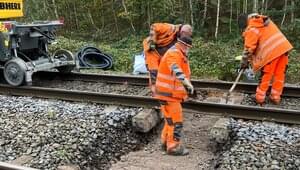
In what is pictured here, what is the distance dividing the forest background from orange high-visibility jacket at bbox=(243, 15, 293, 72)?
2.81 meters

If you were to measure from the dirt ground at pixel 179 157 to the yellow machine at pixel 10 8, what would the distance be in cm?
515

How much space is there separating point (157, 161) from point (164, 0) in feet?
41.4

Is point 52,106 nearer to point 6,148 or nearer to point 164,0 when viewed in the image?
point 6,148

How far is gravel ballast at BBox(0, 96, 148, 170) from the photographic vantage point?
16.9 ft

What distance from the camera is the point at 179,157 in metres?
5.54

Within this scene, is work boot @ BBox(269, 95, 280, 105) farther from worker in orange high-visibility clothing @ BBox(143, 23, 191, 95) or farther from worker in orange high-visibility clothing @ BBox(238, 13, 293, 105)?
worker in orange high-visibility clothing @ BBox(143, 23, 191, 95)

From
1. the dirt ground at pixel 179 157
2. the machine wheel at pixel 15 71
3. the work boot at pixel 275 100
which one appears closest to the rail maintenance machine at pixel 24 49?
the machine wheel at pixel 15 71

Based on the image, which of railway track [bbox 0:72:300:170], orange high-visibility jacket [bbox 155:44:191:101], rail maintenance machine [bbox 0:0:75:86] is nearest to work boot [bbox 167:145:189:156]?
orange high-visibility jacket [bbox 155:44:191:101]

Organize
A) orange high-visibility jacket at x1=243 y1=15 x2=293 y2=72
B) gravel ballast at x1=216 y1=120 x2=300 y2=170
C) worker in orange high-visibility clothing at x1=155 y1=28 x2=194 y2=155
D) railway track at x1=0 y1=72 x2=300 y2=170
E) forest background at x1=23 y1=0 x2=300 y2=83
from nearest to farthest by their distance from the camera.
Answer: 1. gravel ballast at x1=216 y1=120 x2=300 y2=170
2. worker in orange high-visibility clothing at x1=155 y1=28 x2=194 y2=155
3. railway track at x1=0 y1=72 x2=300 y2=170
4. orange high-visibility jacket at x1=243 y1=15 x2=293 y2=72
5. forest background at x1=23 y1=0 x2=300 y2=83

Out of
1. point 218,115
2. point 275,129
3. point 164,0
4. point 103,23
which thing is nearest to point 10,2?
point 218,115

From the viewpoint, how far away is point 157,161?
5379 millimetres

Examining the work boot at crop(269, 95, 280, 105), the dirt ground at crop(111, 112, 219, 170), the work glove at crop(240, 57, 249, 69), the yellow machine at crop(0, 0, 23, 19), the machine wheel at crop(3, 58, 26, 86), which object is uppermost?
the yellow machine at crop(0, 0, 23, 19)

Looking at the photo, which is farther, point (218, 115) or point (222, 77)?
point (222, 77)

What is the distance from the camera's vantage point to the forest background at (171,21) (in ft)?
40.9
